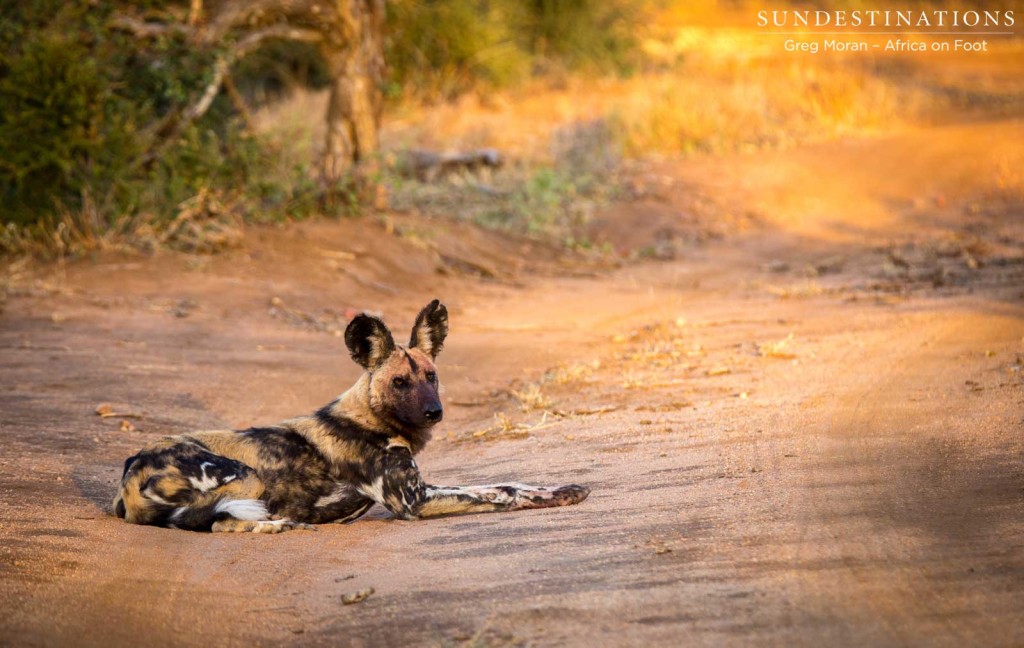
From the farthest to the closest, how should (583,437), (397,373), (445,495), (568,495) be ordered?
1. (583,437)
2. (397,373)
3. (445,495)
4. (568,495)

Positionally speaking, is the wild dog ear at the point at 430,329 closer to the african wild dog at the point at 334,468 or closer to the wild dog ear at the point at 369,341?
the african wild dog at the point at 334,468

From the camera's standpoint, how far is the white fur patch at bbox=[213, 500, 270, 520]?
4859 millimetres

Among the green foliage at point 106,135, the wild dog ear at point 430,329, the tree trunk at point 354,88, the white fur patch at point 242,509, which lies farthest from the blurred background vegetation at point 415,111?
the white fur patch at point 242,509

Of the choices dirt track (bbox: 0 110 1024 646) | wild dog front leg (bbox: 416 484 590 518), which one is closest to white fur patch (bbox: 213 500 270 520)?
dirt track (bbox: 0 110 1024 646)

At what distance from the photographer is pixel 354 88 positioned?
1284 centimetres

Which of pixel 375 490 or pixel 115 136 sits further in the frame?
pixel 115 136

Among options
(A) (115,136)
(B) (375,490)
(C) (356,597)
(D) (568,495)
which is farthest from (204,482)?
Answer: (A) (115,136)

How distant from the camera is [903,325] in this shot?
8.33 metres

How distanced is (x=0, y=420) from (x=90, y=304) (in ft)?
10.3

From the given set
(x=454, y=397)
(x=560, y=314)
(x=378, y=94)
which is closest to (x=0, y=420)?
(x=454, y=397)

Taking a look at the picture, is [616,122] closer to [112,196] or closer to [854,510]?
[112,196]

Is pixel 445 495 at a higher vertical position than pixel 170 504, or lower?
lower

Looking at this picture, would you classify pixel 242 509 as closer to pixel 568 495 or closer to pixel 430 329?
pixel 430 329

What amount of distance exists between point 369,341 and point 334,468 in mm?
625
